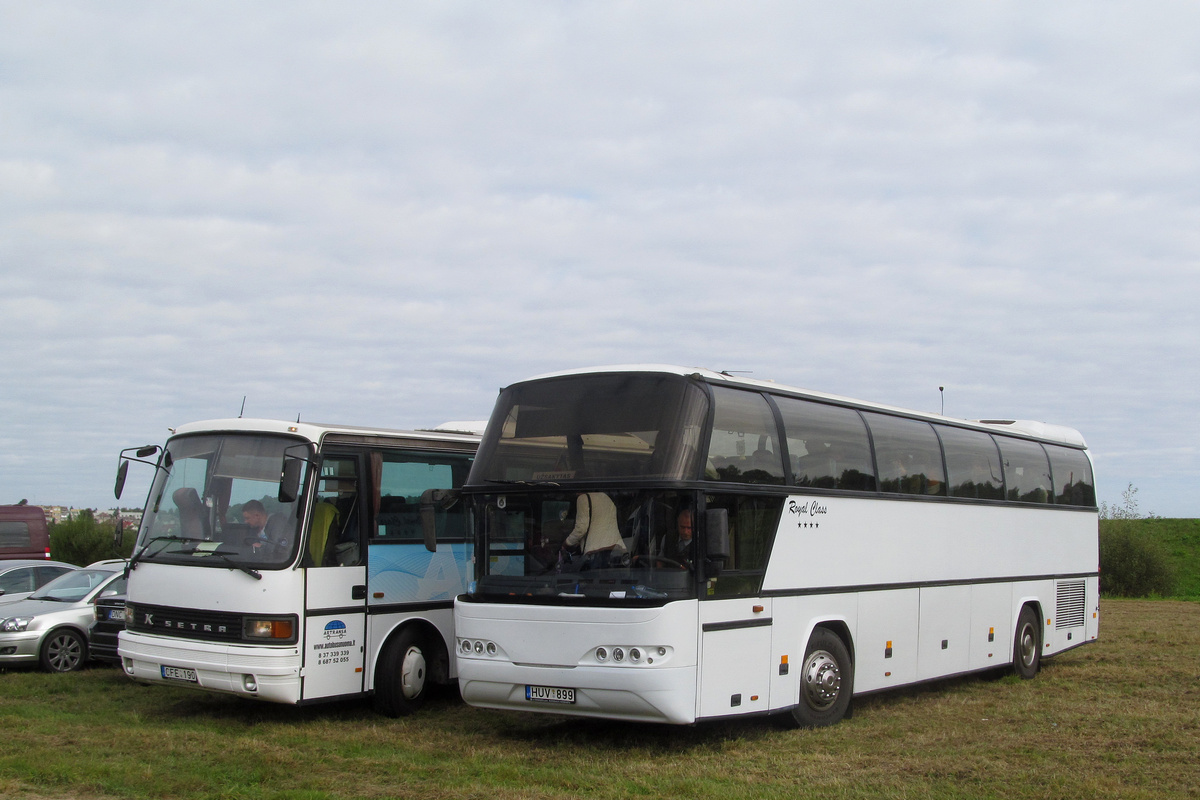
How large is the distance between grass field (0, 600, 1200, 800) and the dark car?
138 centimetres

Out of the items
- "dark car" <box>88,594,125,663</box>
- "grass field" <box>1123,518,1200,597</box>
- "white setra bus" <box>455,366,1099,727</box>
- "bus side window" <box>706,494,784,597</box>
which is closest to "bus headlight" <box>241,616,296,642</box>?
"white setra bus" <box>455,366,1099,727</box>

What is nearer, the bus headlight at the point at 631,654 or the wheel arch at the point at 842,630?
the bus headlight at the point at 631,654

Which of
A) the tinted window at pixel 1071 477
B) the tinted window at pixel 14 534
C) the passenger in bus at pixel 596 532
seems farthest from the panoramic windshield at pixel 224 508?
the tinted window at pixel 14 534

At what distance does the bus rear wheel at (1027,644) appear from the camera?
48.6 feet

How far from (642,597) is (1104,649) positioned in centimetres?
1305

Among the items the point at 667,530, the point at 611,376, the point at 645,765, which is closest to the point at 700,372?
the point at 611,376

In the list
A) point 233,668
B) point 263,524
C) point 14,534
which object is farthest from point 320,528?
point 14,534

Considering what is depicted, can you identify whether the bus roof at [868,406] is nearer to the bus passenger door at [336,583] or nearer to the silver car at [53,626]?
the bus passenger door at [336,583]

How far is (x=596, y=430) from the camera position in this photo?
30.7 feet

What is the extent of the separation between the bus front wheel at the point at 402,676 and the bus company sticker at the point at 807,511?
4.32 metres

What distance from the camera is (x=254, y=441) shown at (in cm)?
1074

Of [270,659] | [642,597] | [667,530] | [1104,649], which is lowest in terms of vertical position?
[1104,649]

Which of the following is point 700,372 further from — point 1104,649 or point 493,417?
point 1104,649

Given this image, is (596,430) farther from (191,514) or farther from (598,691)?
(191,514)
